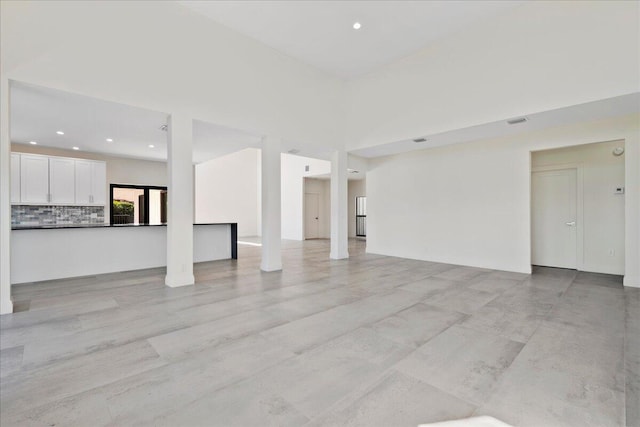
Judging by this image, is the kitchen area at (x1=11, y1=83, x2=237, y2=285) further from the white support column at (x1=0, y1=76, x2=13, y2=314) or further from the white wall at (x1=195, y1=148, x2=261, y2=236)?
the white wall at (x1=195, y1=148, x2=261, y2=236)

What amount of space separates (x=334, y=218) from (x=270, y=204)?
2269 millimetres

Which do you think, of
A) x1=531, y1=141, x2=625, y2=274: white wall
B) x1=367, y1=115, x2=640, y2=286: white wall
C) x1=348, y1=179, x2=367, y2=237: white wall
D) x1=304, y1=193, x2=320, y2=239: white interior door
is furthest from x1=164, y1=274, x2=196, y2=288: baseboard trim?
x1=348, y1=179, x2=367, y2=237: white wall

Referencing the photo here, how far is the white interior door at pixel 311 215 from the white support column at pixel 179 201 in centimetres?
857

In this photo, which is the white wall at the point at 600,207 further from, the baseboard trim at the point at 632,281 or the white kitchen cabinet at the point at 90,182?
the white kitchen cabinet at the point at 90,182

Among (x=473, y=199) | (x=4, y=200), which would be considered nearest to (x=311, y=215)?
(x=473, y=199)

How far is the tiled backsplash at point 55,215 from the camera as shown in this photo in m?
6.98

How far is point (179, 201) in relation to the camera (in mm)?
4906

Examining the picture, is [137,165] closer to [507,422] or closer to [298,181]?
[298,181]

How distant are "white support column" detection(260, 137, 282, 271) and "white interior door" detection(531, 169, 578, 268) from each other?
19.7 feet

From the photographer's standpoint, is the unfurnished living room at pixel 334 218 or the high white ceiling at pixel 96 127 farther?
the high white ceiling at pixel 96 127

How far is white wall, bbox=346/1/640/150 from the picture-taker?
4.05m

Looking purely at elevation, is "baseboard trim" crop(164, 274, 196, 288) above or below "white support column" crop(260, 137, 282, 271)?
below

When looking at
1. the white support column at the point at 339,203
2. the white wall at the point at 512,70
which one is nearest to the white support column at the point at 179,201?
the white support column at the point at 339,203

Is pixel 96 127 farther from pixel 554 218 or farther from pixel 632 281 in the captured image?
pixel 632 281
